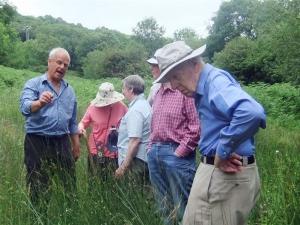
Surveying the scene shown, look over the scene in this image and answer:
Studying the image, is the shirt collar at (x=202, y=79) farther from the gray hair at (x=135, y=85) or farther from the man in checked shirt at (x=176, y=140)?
the gray hair at (x=135, y=85)

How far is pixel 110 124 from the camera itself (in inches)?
233

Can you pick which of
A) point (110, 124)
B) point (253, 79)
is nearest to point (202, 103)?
point (110, 124)

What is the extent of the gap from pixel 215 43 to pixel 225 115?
5597cm

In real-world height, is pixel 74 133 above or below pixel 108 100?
below

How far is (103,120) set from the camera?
591 centimetres

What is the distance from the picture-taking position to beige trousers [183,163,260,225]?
321cm

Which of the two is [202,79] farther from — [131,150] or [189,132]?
[131,150]

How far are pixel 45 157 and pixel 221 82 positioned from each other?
8.39 ft

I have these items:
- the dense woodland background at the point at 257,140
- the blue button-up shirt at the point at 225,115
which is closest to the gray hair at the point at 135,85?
the dense woodland background at the point at 257,140

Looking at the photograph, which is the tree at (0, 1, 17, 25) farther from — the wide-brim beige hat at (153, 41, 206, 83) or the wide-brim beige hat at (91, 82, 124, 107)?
the wide-brim beige hat at (153, 41, 206, 83)

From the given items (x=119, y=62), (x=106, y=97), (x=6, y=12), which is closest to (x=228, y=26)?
(x=119, y=62)

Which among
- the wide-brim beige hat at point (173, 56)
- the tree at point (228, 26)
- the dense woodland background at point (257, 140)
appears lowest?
the dense woodland background at point (257, 140)

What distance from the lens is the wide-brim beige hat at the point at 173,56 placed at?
127 inches

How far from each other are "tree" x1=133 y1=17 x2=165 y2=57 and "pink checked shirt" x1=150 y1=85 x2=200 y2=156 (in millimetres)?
83066
